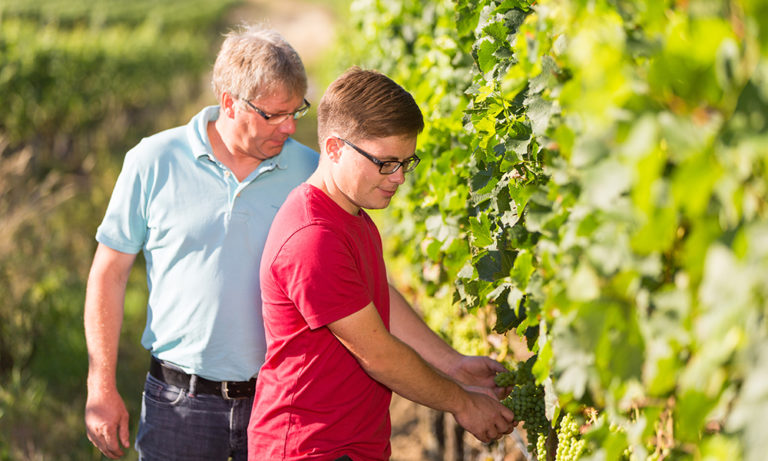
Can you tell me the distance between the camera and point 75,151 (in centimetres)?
1198

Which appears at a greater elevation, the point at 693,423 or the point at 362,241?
the point at 693,423

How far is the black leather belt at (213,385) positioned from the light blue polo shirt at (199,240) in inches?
1.2

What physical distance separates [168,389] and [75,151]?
10.5 meters

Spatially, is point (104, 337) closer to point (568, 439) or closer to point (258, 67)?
point (258, 67)

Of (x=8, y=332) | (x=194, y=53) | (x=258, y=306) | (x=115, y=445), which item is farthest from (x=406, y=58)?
(x=194, y=53)

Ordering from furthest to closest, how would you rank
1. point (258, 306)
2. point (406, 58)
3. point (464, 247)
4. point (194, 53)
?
point (194, 53), point (406, 58), point (464, 247), point (258, 306)

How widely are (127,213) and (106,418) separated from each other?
757mm

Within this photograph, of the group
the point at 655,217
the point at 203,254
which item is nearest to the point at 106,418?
the point at 203,254

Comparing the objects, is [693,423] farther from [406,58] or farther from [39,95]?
[39,95]

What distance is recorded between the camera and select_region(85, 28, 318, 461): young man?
2512mm

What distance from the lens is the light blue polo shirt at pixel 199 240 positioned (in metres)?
2.51

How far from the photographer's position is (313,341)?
1967mm

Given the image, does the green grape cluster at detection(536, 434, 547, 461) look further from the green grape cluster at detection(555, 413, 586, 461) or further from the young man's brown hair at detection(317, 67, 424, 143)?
the young man's brown hair at detection(317, 67, 424, 143)

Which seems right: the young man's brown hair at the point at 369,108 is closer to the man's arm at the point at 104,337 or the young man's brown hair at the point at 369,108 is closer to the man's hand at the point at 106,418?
the man's arm at the point at 104,337
